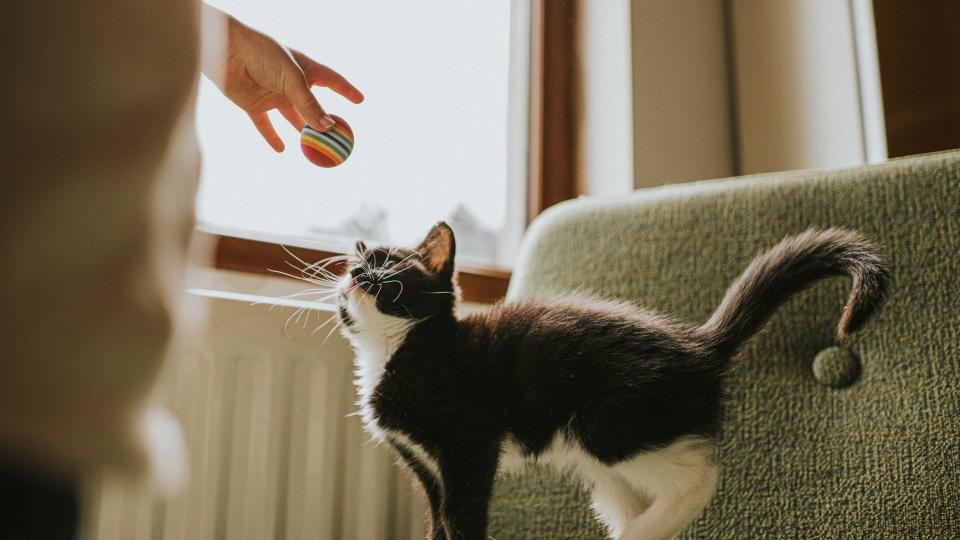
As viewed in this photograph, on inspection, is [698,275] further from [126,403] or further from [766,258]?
[126,403]

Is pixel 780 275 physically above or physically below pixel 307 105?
below

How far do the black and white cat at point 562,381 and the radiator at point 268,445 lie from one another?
442 millimetres

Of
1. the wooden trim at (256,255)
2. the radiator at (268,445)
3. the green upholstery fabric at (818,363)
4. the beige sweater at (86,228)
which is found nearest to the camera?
the beige sweater at (86,228)

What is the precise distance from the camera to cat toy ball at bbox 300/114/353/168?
646 millimetres

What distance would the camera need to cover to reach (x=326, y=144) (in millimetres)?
648

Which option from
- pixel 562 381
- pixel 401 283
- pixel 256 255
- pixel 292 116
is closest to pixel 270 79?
pixel 292 116

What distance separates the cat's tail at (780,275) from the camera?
658mm

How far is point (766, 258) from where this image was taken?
0.70 m

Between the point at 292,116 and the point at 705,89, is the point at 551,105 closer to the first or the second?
the point at 705,89

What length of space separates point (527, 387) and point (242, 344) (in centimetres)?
60

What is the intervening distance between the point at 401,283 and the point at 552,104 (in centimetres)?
92

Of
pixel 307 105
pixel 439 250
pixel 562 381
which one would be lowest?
pixel 562 381

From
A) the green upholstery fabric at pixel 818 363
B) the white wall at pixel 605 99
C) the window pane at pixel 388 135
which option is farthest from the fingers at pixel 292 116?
the white wall at pixel 605 99

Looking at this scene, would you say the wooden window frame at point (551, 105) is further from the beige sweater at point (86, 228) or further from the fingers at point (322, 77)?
the beige sweater at point (86, 228)
